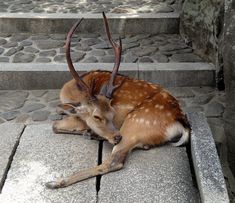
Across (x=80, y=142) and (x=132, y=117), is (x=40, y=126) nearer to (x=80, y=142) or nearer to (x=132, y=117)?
(x=80, y=142)

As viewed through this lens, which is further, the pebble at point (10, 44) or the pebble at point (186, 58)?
the pebble at point (10, 44)

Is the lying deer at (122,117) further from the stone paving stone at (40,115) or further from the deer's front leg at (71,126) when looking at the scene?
the stone paving stone at (40,115)

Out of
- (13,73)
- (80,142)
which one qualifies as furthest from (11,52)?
(80,142)

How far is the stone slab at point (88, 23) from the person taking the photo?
616 cm

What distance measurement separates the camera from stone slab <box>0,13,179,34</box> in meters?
6.16

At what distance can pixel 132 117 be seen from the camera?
3523 mm

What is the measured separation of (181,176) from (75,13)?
157 inches

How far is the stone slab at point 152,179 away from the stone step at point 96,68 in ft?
5.71

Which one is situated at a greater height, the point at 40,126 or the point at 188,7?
the point at 188,7

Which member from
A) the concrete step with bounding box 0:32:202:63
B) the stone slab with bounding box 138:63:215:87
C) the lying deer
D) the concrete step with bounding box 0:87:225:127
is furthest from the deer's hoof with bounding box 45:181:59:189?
the concrete step with bounding box 0:32:202:63

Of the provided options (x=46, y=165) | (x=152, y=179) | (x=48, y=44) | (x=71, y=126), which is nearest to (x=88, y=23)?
(x=48, y=44)

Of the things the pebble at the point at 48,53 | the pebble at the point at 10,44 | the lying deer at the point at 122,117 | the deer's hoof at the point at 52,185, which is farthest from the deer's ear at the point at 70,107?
the pebble at the point at 10,44

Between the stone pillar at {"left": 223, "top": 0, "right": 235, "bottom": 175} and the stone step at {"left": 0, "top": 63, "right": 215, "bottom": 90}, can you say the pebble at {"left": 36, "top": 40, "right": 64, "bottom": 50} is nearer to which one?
the stone step at {"left": 0, "top": 63, "right": 215, "bottom": 90}

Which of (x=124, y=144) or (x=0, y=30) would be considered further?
(x=0, y=30)
